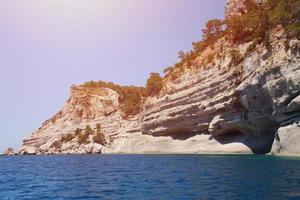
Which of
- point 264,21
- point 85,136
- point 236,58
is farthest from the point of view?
point 85,136

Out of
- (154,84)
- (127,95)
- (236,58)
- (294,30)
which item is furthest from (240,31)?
(127,95)

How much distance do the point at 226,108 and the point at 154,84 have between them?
4240 cm

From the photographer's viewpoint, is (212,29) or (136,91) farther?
(136,91)

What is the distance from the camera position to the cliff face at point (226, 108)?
187 ft

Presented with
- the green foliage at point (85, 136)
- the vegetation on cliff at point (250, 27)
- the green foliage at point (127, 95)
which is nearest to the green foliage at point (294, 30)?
the vegetation on cliff at point (250, 27)

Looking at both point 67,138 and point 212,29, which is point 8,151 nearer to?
point 67,138

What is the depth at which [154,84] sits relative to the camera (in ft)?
370

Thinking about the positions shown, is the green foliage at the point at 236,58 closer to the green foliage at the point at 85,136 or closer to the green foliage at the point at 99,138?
the green foliage at the point at 99,138

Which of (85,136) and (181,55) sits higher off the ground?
(181,55)

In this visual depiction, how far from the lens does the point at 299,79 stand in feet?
175

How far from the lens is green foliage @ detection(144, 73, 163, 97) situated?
107750mm

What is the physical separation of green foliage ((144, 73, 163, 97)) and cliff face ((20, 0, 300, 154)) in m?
3.24

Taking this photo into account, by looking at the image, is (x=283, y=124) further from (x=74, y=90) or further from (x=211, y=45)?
(x=74, y=90)

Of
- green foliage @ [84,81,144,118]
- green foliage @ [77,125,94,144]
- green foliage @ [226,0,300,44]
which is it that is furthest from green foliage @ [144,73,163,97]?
Answer: green foliage @ [226,0,300,44]
